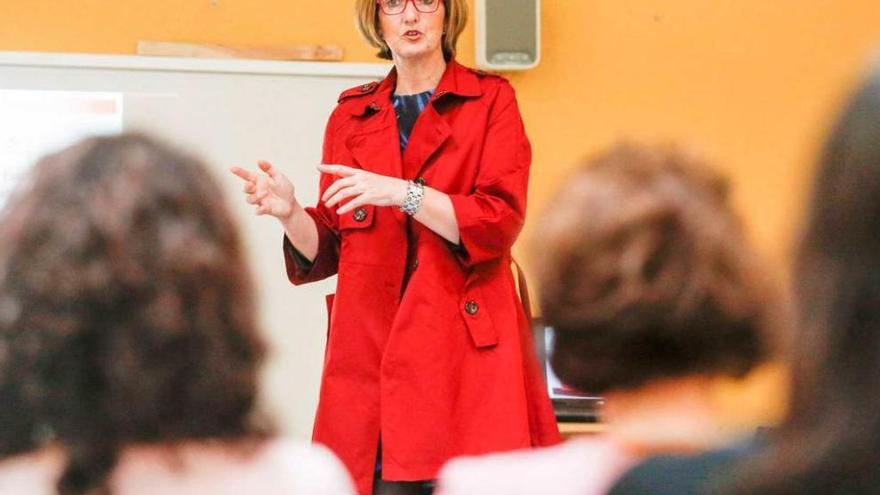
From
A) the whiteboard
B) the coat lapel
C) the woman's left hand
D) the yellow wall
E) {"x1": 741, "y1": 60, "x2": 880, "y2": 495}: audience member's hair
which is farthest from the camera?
the yellow wall

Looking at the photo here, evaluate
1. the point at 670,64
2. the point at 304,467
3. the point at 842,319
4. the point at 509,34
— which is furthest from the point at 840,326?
the point at 670,64

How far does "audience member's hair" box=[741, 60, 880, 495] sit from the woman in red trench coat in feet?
4.06

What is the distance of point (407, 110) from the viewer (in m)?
2.10

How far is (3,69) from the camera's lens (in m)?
3.01

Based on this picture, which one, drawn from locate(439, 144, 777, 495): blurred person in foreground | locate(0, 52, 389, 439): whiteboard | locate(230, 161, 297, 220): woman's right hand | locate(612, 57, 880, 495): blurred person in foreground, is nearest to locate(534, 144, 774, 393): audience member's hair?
locate(439, 144, 777, 495): blurred person in foreground

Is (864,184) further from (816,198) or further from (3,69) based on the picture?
(3,69)

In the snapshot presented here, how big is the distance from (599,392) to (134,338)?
375mm

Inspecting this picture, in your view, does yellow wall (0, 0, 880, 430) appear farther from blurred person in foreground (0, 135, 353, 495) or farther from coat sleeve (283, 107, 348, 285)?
blurred person in foreground (0, 135, 353, 495)

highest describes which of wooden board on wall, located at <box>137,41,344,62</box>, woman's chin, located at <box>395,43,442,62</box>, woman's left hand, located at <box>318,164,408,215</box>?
wooden board on wall, located at <box>137,41,344,62</box>

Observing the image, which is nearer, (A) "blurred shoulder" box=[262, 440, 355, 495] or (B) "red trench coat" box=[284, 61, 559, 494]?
(A) "blurred shoulder" box=[262, 440, 355, 495]

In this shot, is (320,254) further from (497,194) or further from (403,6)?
(403,6)

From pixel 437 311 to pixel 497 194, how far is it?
231 mm

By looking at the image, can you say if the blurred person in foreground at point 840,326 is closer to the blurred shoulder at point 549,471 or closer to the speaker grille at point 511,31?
the blurred shoulder at point 549,471

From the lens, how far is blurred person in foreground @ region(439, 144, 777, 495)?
88cm
